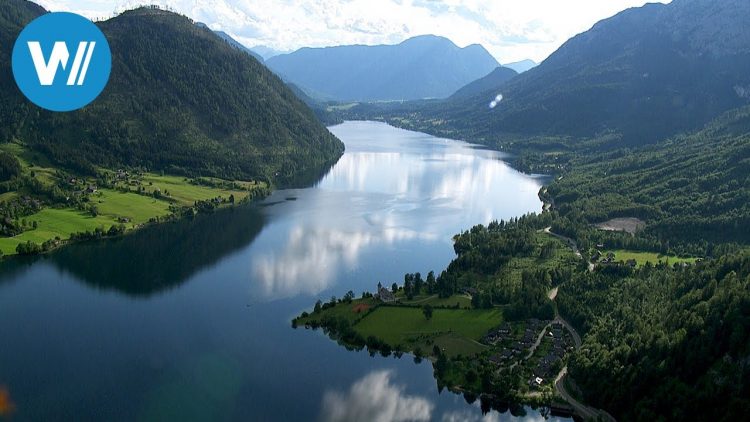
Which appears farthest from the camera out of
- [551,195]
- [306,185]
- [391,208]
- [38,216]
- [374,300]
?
[306,185]

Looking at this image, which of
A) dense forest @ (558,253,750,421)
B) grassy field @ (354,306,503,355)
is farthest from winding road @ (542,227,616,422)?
grassy field @ (354,306,503,355)

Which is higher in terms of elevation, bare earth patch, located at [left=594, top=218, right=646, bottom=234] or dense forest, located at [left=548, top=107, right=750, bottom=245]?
dense forest, located at [left=548, top=107, right=750, bottom=245]

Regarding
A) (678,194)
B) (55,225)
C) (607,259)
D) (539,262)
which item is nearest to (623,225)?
(678,194)

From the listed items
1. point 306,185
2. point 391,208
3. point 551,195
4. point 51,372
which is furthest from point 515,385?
point 306,185

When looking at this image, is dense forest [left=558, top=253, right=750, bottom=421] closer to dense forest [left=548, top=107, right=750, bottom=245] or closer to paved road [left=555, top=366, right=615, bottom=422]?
paved road [left=555, top=366, right=615, bottom=422]

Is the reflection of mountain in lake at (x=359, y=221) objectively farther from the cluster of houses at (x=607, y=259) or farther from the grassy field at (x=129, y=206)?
the cluster of houses at (x=607, y=259)

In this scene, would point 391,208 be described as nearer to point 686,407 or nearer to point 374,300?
point 374,300
